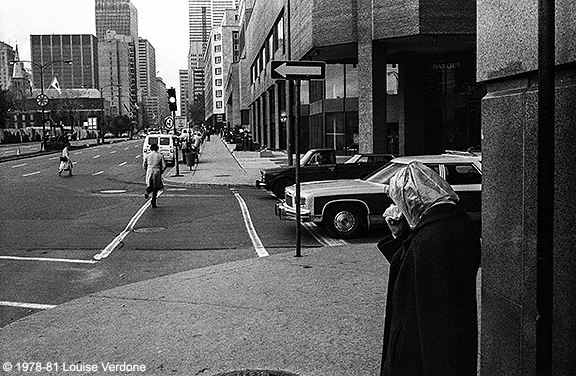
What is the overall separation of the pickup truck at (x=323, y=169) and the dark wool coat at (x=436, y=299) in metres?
13.1

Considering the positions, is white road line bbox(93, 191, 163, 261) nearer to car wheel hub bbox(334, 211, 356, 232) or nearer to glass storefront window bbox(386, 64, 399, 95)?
car wheel hub bbox(334, 211, 356, 232)

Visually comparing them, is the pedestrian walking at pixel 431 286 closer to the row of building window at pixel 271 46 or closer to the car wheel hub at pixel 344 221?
the car wheel hub at pixel 344 221

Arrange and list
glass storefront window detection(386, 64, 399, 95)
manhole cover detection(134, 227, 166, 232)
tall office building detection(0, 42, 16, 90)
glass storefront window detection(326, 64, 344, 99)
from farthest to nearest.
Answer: tall office building detection(0, 42, 16, 90) → glass storefront window detection(326, 64, 344, 99) → glass storefront window detection(386, 64, 399, 95) → manhole cover detection(134, 227, 166, 232)

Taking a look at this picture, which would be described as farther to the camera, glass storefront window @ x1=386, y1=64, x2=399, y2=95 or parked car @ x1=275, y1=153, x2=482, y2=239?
glass storefront window @ x1=386, y1=64, x2=399, y2=95

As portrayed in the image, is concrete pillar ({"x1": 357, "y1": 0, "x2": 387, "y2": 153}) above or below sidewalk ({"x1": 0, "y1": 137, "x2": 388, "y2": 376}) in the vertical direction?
above

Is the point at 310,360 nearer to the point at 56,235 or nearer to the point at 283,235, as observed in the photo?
the point at 283,235

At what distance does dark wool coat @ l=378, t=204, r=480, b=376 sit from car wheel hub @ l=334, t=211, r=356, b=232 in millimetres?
9240

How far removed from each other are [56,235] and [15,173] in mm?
21688

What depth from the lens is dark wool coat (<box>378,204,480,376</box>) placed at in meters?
3.23

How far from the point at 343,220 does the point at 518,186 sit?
29.0ft

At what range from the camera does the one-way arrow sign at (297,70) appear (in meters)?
9.76

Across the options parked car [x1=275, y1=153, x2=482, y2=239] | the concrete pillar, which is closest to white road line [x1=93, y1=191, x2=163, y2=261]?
parked car [x1=275, y1=153, x2=482, y2=239]

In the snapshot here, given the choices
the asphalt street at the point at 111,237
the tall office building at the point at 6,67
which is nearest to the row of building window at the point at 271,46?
the asphalt street at the point at 111,237

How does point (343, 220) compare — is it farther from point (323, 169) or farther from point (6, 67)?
point (6, 67)
